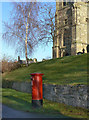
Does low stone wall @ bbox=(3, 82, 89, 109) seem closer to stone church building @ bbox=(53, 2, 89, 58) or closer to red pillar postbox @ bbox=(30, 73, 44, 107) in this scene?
red pillar postbox @ bbox=(30, 73, 44, 107)

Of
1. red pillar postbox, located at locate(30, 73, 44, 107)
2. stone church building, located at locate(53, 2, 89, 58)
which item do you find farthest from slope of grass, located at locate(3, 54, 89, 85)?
stone church building, located at locate(53, 2, 89, 58)

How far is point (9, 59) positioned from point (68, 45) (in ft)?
85.6

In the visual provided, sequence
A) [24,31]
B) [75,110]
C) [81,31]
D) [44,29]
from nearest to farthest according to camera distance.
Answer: [75,110] < [24,31] < [44,29] < [81,31]

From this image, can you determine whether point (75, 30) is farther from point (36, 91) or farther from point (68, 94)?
point (36, 91)

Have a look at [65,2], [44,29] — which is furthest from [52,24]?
[65,2]

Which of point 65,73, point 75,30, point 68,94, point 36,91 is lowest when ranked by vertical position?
point 68,94

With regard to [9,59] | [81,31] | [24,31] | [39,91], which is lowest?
[39,91]

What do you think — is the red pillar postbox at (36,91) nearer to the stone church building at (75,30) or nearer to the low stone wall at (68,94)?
the low stone wall at (68,94)

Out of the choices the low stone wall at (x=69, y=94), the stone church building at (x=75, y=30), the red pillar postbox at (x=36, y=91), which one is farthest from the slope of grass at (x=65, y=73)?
the stone church building at (x=75, y=30)

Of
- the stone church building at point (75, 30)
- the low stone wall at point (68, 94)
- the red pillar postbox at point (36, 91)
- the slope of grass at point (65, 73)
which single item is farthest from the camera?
the stone church building at point (75, 30)

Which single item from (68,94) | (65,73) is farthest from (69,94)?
(65,73)

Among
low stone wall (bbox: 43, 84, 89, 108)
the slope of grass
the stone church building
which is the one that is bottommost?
low stone wall (bbox: 43, 84, 89, 108)

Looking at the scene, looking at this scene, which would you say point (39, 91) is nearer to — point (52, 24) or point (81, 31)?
point (52, 24)

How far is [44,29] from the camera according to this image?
97.2 ft
